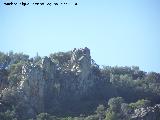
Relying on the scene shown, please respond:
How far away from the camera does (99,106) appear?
77062 millimetres

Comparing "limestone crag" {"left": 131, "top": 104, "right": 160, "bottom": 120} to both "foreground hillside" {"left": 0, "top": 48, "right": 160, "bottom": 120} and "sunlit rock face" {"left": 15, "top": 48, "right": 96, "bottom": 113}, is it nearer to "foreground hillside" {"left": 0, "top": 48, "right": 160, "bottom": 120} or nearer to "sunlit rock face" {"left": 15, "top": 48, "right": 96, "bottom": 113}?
"foreground hillside" {"left": 0, "top": 48, "right": 160, "bottom": 120}

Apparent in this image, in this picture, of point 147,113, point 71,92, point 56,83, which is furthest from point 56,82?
point 147,113

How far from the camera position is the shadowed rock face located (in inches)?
3071

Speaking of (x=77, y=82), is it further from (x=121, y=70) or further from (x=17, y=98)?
(x=121, y=70)

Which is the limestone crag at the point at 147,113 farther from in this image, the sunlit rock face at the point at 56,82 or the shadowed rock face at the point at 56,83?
the sunlit rock face at the point at 56,82

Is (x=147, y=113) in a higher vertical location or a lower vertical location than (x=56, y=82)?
lower

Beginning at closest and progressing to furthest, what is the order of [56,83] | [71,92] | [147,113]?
[147,113]
[56,83]
[71,92]

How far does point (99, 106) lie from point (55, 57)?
2243 centimetres

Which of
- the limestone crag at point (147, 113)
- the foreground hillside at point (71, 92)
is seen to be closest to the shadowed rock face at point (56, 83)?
the foreground hillside at point (71, 92)

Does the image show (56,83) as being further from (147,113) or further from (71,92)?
(147,113)

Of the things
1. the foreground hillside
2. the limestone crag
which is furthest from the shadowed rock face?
the limestone crag

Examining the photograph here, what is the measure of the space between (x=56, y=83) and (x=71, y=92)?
303 cm

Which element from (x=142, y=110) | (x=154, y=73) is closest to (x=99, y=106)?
(x=142, y=110)

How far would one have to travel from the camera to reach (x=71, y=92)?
8438 centimetres
